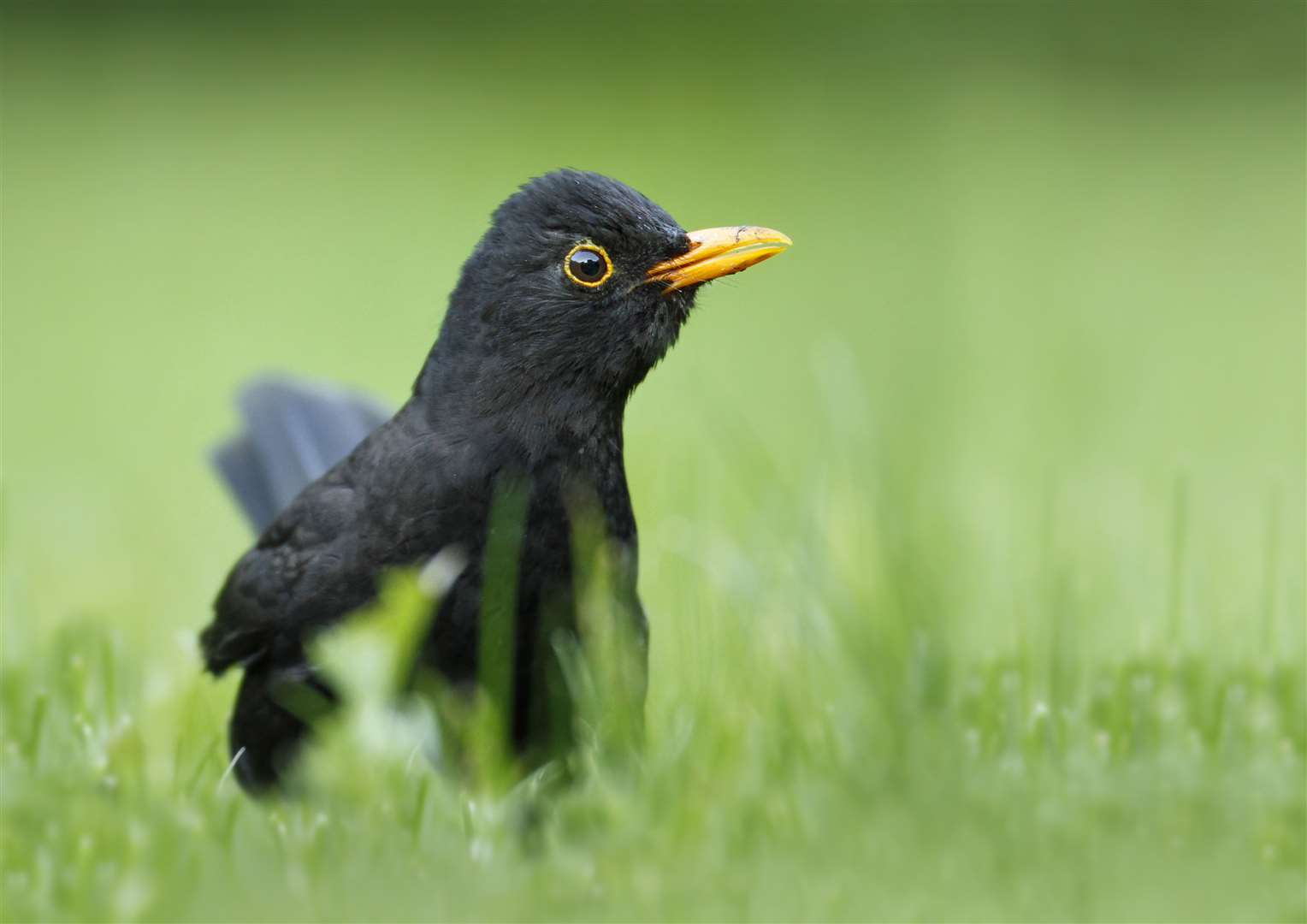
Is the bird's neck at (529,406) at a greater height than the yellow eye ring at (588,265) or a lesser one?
lesser

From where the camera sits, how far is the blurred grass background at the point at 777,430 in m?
3.14

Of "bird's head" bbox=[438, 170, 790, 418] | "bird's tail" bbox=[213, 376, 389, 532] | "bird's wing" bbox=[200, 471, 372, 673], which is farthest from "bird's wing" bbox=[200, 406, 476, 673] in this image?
"bird's tail" bbox=[213, 376, 389, 532]

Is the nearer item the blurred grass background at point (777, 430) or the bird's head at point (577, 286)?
the blurred grass background at point (777, 430)

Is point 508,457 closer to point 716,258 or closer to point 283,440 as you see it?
point 716,258

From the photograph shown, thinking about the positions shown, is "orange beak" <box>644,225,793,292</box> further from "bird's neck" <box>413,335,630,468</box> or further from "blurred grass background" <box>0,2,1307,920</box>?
"blurred grass background" <box>0,2,1307,920</box>

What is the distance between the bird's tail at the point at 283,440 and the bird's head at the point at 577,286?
114 cm

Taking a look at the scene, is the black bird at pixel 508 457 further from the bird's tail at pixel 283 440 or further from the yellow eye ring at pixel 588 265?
the bird's tail at pixel 283 440

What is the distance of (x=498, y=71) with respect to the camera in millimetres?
14070

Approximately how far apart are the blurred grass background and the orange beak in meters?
0.41

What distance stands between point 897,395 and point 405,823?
6.02 ft

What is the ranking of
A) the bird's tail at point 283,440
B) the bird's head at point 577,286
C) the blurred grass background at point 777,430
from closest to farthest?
the blurred grass background at point 777,430, the bird's head at point 577,286, the bird's tail at point 283,440

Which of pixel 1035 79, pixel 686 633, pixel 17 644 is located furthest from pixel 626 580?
pixel 1035 79

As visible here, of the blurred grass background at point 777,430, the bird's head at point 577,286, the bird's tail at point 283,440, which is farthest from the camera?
the bird's tail at point 283,440

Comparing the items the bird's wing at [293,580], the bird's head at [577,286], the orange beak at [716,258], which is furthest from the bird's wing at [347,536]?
the orange beak at [716,258]
